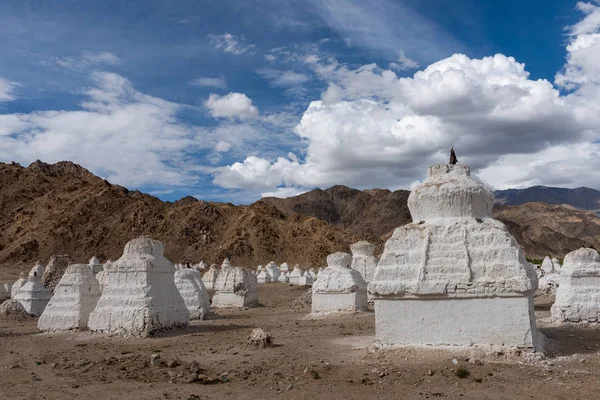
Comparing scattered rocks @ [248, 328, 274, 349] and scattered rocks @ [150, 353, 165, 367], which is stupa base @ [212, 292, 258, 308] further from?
scattered rocks @ [150, 353, 165, 367]

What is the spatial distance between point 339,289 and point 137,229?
61843 millimetres

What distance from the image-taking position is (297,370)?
9.12m

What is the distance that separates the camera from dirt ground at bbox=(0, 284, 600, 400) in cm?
769

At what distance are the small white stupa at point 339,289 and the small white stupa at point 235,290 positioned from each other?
6.62m

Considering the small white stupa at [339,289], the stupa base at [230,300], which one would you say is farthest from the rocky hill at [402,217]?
the small white stupa at [339,289]

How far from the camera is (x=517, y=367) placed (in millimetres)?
8555

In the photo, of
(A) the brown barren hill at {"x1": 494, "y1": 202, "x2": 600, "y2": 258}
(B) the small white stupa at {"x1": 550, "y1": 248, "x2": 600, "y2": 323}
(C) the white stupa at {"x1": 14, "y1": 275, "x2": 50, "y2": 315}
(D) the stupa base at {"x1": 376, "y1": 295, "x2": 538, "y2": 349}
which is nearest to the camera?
(D) the stupa base at {"x1": 376, "y1": 295, "x2": 538, "y2": 349}

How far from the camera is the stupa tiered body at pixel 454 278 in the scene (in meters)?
9.27

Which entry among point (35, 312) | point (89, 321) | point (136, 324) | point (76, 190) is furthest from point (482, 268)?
point (76, 190)

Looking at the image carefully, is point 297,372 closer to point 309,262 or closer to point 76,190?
point 309,262

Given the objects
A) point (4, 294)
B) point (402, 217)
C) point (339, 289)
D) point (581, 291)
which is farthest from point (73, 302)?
point (402, 217)

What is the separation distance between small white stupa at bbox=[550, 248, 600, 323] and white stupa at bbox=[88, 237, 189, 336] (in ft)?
36.0

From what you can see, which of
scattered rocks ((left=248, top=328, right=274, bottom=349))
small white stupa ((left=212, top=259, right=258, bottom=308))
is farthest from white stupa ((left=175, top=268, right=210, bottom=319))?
scattered rocks ((left=248, top=328, right=274, bottom=349))

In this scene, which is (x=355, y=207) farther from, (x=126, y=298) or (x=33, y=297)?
(x=126, y=298)
